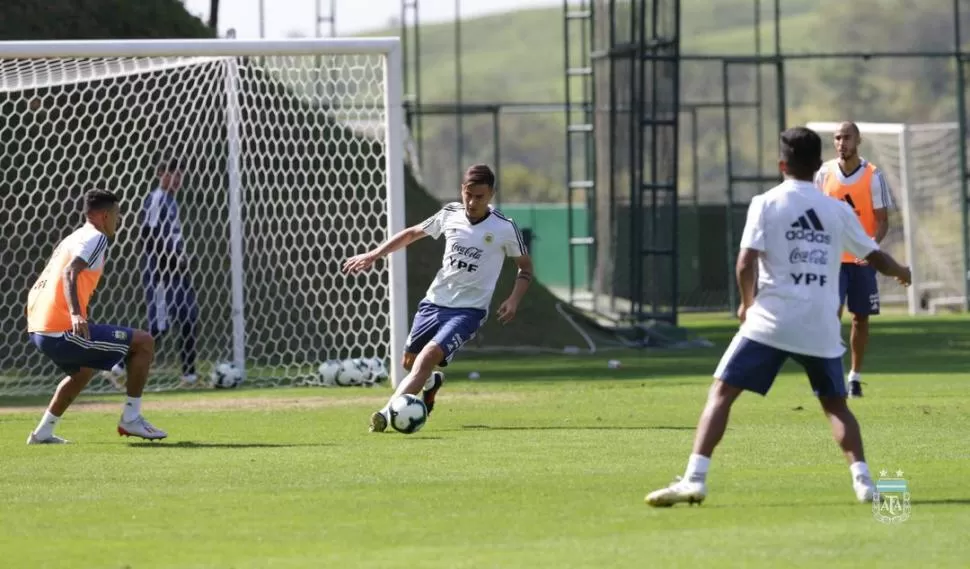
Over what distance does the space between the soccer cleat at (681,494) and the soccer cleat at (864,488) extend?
74 cm

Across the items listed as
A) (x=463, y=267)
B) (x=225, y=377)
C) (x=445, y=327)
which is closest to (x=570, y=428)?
(x=445, y=327)

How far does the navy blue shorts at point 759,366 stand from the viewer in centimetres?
873

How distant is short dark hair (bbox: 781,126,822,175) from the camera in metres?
8.71

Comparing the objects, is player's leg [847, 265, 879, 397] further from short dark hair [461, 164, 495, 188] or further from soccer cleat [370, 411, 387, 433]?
soccer cleat [370, 411, 387, 433]

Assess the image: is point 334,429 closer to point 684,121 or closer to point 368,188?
point 368,188

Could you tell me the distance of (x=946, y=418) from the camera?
42.9 ft

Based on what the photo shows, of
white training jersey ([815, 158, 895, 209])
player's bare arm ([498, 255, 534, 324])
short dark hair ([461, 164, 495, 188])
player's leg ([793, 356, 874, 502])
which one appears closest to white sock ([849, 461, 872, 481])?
player's leg ([793, 356, 874, 502])

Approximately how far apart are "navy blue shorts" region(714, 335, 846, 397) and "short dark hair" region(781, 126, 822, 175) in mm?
870

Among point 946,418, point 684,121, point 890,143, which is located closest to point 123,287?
point 946,418

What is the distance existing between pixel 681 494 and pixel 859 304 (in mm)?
7064

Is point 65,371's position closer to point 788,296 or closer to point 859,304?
point 788,296

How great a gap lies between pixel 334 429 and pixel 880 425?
3.91m

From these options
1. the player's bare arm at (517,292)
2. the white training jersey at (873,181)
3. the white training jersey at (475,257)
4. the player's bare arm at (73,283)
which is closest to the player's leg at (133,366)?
the player's bare arm at (73,283)

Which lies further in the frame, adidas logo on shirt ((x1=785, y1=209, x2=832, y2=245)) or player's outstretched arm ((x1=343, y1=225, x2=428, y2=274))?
player's outstretched arm ((x1=343, y1=225, x2=428, y2=274))
